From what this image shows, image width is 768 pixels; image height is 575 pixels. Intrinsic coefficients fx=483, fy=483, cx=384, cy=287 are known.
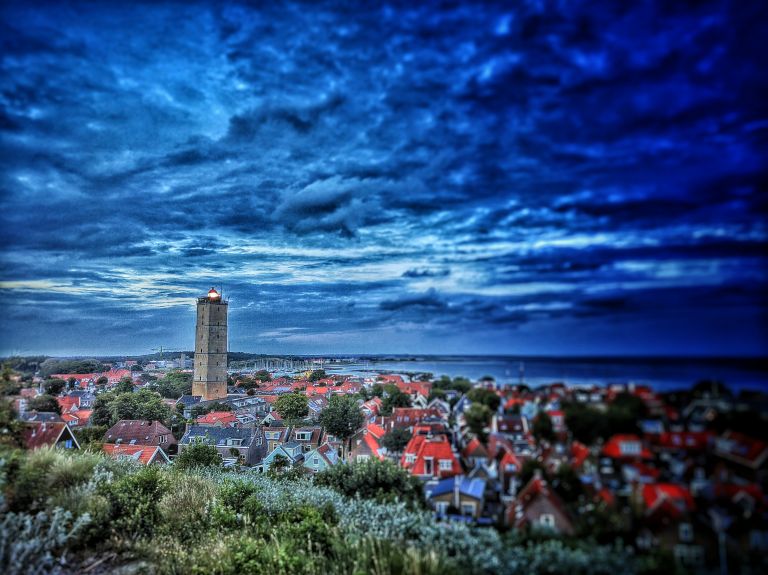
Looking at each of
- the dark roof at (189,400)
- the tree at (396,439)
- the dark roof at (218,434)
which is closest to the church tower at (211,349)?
the dark roof at (189,400)

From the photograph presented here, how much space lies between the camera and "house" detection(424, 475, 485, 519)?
4496mm

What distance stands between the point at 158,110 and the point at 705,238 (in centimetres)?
603

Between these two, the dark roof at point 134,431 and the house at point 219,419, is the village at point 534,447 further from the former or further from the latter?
the dark roof at point 134,431

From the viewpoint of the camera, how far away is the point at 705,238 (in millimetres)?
4023

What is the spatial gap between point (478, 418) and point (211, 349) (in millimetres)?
5134

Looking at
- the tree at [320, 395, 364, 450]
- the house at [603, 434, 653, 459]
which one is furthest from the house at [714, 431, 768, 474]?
the tree at [320, 395, 364, 450]

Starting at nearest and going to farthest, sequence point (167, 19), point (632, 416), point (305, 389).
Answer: point (632, 416) < point (167, 19) < point (305, 389)

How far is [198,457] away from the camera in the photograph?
7531mm

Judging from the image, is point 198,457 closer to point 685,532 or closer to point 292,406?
point 292,406

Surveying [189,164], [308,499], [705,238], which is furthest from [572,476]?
[189,164]

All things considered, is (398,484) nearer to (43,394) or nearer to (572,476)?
(572,476)

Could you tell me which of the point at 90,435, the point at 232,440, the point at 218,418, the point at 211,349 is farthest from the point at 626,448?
the point at 90,435

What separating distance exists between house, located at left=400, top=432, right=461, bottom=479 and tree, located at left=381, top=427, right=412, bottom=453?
0.25 ft

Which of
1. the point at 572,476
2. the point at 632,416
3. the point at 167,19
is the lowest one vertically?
the point at 572,476
